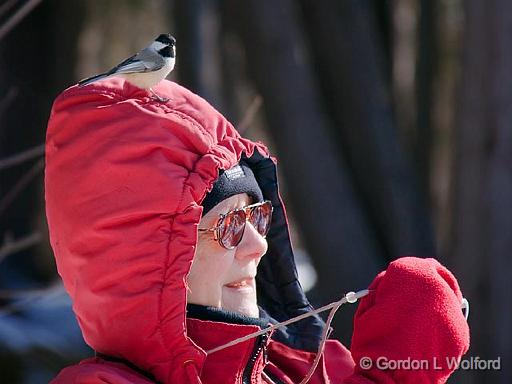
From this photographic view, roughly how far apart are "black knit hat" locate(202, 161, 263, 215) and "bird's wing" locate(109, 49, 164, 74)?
28 centimetres

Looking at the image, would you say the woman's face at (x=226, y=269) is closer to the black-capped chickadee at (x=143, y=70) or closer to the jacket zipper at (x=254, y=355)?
the jacket zipper at (x=254, y=355)

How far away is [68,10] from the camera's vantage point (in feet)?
33.3

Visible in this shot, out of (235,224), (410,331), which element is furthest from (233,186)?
(410,331)

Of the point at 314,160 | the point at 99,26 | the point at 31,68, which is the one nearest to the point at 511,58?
the point at 314,160

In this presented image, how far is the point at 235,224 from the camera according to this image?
7.47 feet

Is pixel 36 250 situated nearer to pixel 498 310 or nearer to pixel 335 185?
pixel 335 185

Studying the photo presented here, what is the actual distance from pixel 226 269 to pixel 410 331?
1.38ft

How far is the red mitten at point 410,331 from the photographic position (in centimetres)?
221

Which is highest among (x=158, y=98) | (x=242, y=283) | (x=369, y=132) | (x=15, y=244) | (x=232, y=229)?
(x=158, y=98)

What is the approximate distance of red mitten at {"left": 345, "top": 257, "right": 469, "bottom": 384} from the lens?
221cm

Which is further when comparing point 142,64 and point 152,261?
point 142,64

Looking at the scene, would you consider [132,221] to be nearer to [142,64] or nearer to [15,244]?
[142,64]

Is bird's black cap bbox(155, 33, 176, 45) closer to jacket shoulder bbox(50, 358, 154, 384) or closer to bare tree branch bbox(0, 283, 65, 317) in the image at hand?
jacket shoulder bbox(50, 358, 154, 384)

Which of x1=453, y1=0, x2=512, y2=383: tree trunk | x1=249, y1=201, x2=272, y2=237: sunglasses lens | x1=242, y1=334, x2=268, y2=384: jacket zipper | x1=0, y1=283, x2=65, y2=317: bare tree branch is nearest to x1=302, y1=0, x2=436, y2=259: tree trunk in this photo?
x1=453, y1=0, x2=512, y2=383: tree trunk
